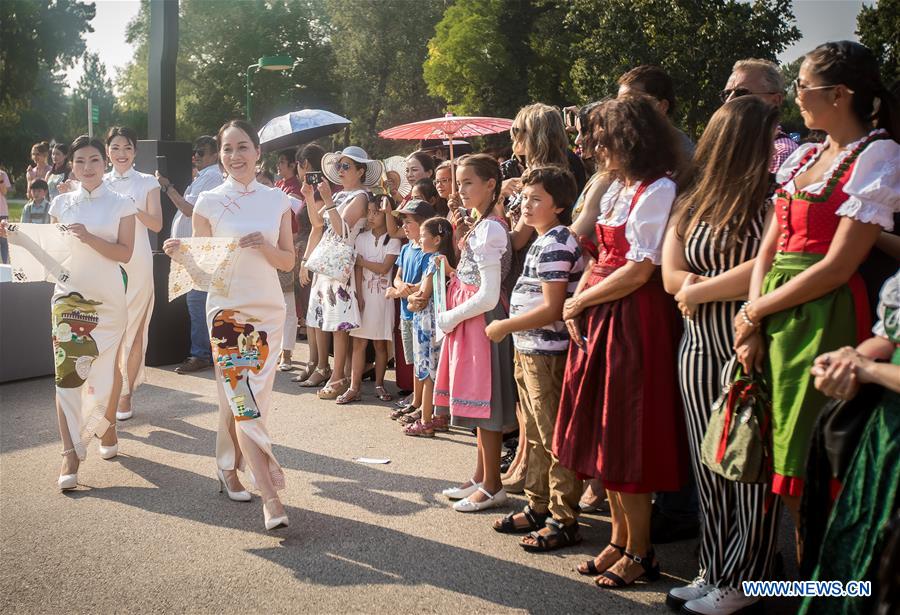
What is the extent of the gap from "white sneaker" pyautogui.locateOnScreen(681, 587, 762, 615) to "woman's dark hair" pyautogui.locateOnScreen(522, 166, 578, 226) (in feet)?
6.74

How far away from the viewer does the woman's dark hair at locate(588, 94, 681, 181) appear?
3.80 m

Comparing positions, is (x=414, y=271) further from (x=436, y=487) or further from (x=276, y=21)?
(x=276, y=21)

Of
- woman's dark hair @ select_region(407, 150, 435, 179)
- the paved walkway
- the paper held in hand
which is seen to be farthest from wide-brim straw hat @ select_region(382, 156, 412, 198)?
the paper held in hand

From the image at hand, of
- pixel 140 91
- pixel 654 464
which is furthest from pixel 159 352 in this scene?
pixel 140 91

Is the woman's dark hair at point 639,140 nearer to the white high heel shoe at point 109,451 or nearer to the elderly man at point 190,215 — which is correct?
the white high heel shoe at point 109,451

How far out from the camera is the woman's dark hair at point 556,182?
4441 mm

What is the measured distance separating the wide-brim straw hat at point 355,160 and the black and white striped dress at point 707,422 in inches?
188

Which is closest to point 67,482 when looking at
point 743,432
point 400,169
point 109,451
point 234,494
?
point 109,451

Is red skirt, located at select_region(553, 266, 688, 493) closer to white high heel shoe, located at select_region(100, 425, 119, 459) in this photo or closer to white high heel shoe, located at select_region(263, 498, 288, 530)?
white high heel shoe, located at select_region(263, 498, 288, 530)

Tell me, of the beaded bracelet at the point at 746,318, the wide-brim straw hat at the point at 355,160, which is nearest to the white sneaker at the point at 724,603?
the beaded bracelet at the point at 746,318

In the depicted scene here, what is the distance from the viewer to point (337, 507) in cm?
505

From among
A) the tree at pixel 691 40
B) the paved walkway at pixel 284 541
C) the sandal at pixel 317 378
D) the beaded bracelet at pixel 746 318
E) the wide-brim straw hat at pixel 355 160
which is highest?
the tree at pixel 691 40

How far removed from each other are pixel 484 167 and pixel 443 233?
988 mm

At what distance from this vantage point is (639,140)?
12.5ft
